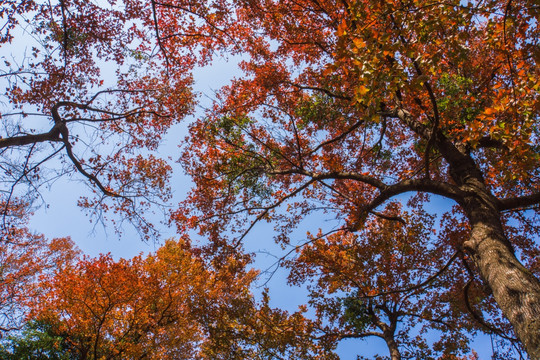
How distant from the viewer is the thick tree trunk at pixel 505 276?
2887mm

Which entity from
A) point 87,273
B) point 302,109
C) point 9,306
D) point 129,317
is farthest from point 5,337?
point 302,109

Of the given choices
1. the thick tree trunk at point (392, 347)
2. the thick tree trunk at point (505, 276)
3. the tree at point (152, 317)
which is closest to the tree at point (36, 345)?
the tree at point (152, 317)

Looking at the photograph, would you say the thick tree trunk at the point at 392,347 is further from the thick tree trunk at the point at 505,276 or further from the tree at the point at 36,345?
the tree at the point at 36,345

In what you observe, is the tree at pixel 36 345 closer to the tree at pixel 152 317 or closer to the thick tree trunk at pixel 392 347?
the tree at pixel 152 317

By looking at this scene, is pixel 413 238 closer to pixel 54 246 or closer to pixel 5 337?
pixel 5 337

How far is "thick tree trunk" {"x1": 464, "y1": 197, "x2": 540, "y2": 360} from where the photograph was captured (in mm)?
2887

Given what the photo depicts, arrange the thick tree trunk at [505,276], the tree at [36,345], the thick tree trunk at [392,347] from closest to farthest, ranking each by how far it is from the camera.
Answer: the thick tree trunk at [505,276] < the thick tree trunk at [392,347] < the tree at [36,345]

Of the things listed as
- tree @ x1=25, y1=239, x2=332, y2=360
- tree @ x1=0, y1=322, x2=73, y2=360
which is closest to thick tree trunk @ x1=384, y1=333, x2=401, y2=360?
tree @ x1=25, y1=239, x2=332, y2=360

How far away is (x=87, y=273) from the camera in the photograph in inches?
451

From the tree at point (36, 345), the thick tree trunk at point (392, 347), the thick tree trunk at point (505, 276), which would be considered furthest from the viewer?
the tree at point (36, 345)

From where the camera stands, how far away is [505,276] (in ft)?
11.2

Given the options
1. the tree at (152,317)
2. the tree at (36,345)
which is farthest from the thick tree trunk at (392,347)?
the tree at (36,345)

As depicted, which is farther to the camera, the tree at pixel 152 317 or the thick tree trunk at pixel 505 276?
the tree at pixel 152 317

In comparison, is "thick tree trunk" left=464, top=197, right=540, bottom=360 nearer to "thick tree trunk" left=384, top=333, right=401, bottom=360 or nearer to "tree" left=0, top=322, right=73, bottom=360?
"thick tree trunk" left=384, top=333, right=401, bottom=360
